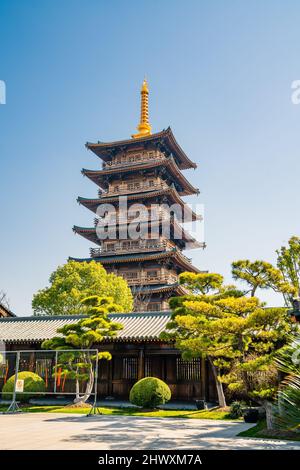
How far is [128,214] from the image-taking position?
37250 mm

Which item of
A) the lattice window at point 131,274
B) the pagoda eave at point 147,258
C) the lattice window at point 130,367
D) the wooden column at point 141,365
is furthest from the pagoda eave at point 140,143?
the wooden column at point 141,365

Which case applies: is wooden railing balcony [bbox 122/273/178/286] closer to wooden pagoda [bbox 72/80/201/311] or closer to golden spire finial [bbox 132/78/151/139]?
wooden pagoda [bbox 72/80/201/311]

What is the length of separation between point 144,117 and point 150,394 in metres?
31.5

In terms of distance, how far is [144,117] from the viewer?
42.6m

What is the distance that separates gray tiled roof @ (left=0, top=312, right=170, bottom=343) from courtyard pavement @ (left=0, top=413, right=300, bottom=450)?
5788 millimetres

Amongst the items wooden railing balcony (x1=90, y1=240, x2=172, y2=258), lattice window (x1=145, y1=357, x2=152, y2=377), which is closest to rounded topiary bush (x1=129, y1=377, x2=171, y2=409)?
lattice window (x1=145, y1=357, x2=152, y2=377)

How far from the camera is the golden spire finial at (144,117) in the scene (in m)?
40.8

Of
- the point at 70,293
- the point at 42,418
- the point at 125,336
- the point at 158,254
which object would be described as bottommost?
the point at 42,418

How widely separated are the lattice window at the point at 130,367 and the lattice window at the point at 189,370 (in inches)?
83.9

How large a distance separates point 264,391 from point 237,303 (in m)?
2.98

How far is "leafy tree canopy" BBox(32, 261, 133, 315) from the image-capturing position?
95.0 feet

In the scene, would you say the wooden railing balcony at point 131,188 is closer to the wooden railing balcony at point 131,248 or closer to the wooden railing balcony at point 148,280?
the wooden railing balcony at point 131,248
